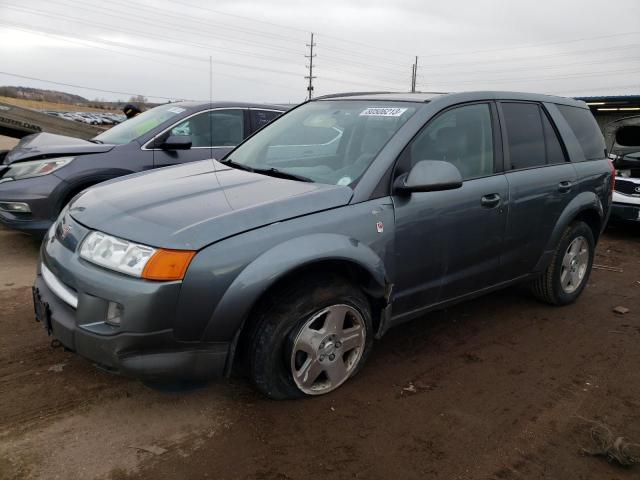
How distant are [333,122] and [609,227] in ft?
22.3

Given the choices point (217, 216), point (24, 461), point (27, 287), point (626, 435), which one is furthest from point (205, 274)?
point (27, 287)

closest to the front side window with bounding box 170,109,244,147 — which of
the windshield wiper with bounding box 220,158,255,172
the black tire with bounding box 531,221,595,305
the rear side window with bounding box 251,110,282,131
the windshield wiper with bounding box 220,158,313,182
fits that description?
the rear side window with bounding box 251,110,282,131

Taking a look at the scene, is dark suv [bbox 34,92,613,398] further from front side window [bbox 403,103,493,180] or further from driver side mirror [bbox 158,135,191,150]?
driver side mirror [bbox 158,135,191,150]

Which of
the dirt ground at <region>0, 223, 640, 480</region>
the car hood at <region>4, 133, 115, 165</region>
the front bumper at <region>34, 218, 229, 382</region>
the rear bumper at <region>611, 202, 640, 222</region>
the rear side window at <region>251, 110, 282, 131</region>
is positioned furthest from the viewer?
the rear bumper at <region>611, 202, 640, 222</region>

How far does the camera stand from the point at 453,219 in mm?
3199

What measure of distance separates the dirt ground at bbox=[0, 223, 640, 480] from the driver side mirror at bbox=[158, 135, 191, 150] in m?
2.19

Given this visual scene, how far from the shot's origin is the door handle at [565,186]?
3998 mm

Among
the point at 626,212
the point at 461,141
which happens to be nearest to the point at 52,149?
the point at 461,141

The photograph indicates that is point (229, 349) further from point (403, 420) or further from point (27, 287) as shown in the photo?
point (27, 287)

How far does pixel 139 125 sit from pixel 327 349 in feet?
13.9

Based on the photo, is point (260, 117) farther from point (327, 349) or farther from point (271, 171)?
point (327, 349)

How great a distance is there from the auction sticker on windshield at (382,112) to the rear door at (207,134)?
2.61 m

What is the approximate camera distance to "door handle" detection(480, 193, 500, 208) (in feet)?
11.1

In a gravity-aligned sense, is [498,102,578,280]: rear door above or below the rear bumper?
above
